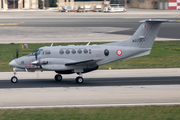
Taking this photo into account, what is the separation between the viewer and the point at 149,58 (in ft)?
111

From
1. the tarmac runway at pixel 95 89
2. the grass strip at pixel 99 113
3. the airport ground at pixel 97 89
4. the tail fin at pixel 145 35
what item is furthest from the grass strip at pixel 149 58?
the grass strip at pixel 99 113

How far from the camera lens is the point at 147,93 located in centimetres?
1919

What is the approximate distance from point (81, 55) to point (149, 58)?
1344cm

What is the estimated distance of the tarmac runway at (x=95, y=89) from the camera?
1722cm

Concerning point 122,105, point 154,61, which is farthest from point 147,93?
point 154,61

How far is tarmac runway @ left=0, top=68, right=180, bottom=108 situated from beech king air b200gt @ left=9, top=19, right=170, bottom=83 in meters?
1.19

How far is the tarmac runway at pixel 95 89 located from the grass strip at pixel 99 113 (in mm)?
1127

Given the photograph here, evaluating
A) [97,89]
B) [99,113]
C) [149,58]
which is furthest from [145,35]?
[149,58]

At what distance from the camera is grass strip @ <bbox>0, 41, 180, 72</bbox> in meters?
29.8

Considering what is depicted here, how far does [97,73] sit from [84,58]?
4.40m

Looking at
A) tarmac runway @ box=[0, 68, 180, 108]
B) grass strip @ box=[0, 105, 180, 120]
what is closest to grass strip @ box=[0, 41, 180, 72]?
tarmac runway @ box=[0, 68, 180, 108]

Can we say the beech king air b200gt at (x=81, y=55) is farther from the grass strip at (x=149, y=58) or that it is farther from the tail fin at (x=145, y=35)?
the grass strip at (x=149, y=58)

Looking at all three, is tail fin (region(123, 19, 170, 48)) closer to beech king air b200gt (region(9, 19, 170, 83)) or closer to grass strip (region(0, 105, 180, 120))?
beech king air b200gt (region(9, 19, 170, 83))

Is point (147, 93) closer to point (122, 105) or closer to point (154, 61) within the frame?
point (122, 105)
